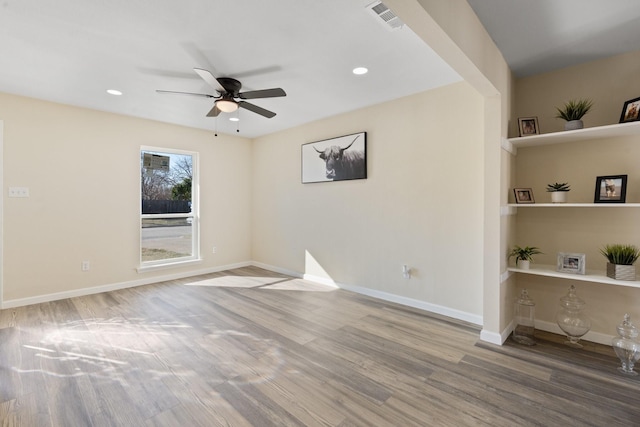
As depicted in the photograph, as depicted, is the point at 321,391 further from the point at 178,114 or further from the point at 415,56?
the point at 178,114

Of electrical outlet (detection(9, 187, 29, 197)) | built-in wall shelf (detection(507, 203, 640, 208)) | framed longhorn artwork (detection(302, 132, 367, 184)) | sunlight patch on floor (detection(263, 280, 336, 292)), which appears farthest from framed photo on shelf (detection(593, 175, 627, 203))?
electrical outlet (detection(9, 187, 29, 197))

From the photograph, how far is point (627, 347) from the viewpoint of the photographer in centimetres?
219

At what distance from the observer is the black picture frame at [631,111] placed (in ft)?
7.29

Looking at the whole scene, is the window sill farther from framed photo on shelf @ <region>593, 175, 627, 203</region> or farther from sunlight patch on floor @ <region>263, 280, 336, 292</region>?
framed photo on shelf @ <region>593, 175, 627, 203</region>

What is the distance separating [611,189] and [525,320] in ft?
4.43

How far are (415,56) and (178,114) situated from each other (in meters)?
3.36

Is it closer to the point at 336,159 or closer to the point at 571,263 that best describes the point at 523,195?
the point at 571,263

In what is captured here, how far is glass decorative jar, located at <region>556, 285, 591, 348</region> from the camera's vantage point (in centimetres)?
256

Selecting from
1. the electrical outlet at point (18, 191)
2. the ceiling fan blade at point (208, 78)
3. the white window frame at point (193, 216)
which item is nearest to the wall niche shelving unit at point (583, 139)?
the ceiling fan blade at point (208, 78)

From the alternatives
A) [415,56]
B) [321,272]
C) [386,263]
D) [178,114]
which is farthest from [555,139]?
[178,114]

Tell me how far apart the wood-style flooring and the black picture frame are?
75.2 inches

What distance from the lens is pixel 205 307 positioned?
11.7 ft

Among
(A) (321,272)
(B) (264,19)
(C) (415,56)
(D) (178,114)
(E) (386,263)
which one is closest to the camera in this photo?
(B) (264,19)

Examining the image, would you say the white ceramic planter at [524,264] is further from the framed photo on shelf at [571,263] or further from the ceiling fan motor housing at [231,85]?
the ceiling fan motor housing at [231,85]
